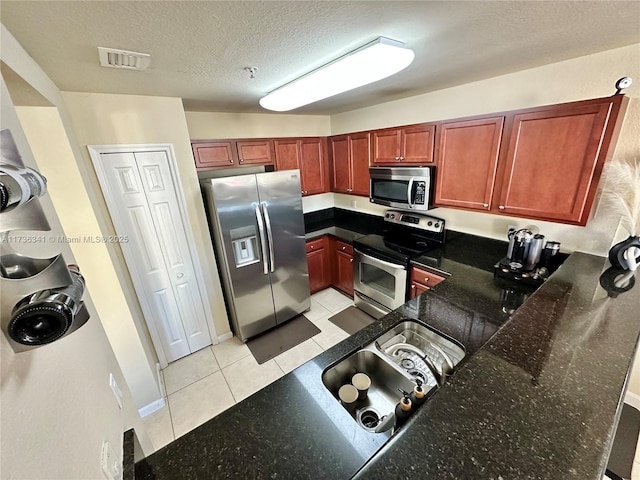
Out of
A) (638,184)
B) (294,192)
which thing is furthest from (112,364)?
(638,184)

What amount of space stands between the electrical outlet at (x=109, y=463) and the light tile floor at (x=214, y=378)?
3.86ft

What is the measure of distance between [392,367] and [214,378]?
1875 mm

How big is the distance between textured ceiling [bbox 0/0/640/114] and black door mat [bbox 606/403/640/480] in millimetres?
2356

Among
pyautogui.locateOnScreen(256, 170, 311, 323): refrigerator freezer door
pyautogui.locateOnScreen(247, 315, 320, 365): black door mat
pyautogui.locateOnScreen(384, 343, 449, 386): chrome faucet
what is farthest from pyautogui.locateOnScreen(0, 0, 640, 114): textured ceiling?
pyautogui.locateOnScreen(247, 315, 320, 365): black door mat

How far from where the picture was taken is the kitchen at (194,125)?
1540 millimetres

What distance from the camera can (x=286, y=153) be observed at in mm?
3045

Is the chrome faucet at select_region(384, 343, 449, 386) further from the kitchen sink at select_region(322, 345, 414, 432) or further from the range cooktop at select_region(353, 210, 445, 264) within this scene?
the range cooktop at select_region(353, 210, 445, 264)

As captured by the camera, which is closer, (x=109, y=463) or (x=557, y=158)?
(x=109, y=463)

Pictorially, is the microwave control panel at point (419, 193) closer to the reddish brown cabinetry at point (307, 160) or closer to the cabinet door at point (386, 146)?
the cabinet door at point (386, 146)

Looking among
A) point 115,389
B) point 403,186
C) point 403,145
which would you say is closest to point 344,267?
point 403,186

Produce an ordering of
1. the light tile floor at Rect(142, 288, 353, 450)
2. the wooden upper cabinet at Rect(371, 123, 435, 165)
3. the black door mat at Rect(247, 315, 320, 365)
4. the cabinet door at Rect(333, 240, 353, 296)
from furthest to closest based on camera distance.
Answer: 1. the cabinet door at Rect(333, 240, 353, 296)
2. the black door mat at Rect(247, 315, 320, 365)
3. the wooden upper cabinet at Rect(371, 123, 435, 165)
4. the light tile floor at Rect(142, 288, 353, 450)

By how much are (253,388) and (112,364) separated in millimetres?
1234

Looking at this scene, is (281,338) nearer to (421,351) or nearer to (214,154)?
(421,351)

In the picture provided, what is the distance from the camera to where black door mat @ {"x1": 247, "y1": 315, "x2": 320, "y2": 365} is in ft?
8.44
